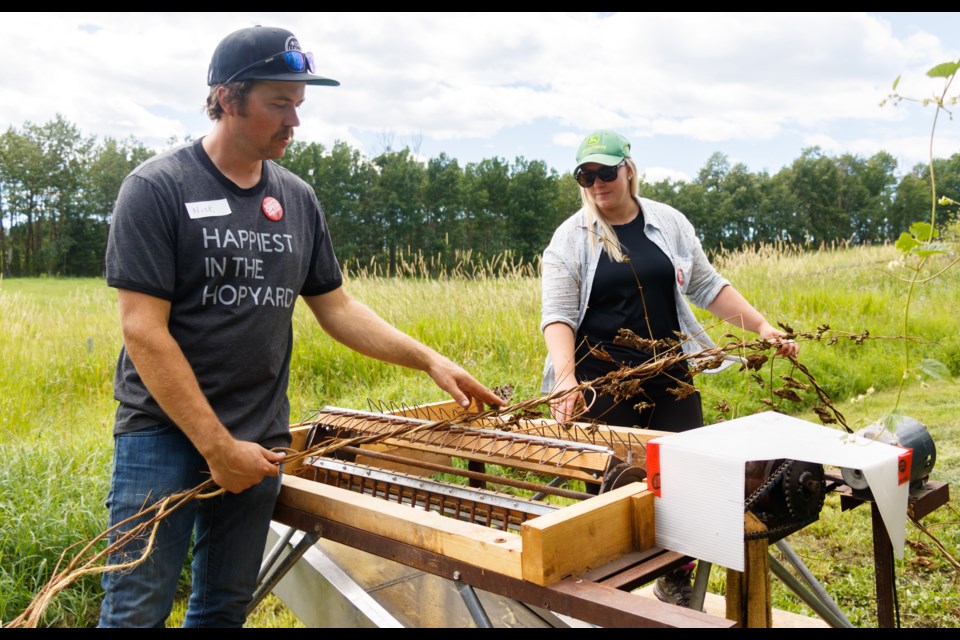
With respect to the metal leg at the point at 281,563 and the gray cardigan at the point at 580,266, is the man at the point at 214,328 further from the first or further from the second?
the gray cardigan at the point at 580,266

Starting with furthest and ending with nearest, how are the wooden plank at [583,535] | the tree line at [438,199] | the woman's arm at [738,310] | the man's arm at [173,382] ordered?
the tree line at [438,199]
the woman's arm at [738,310]
the man's arm at [173,382]
the wooden plank at [583,535]

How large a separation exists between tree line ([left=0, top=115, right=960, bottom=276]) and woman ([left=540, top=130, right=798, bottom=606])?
121 ft

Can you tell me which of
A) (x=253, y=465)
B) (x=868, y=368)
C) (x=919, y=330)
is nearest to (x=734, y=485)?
(x=253, y=465)

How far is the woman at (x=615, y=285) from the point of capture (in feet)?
10.0

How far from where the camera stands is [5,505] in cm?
378

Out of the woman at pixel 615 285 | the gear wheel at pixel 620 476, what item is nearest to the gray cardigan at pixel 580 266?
the woman at pixel 615 285

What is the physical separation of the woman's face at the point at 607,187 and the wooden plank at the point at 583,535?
156cm

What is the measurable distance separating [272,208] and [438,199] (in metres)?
51.9

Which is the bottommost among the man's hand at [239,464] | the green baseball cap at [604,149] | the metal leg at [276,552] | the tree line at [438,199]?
the metal leg at [276,552]

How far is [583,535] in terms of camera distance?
5.32 feet

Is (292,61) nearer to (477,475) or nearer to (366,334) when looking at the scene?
(366,334)

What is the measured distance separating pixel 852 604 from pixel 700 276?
1757 mm

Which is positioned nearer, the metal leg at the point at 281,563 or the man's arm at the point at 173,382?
the man's arm at the point at 173,382

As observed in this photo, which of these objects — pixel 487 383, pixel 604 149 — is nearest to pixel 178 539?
pixel 604 149
